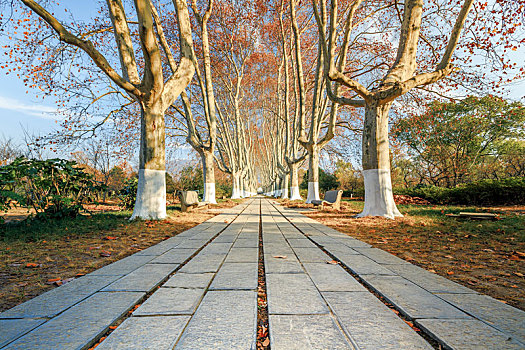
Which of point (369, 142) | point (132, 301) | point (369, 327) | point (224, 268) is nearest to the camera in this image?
point (369, 327)

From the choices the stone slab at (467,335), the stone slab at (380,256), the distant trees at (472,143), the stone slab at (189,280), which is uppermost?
the distant trees at (472,143)

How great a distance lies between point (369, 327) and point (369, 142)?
6384 millimetres

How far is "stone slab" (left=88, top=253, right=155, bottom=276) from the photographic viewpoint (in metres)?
2.40

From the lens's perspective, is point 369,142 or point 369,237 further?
point 369,142

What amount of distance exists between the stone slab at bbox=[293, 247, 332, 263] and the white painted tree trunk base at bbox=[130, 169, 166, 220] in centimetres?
435

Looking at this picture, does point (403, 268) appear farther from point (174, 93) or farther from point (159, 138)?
point (174, 93)

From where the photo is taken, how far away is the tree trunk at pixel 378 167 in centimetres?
668

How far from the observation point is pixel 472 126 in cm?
1903

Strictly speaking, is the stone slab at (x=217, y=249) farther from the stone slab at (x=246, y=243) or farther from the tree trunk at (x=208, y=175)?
the tree trunk at (x=208, y=175)

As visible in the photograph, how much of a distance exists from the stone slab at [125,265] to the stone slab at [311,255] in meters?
1.85

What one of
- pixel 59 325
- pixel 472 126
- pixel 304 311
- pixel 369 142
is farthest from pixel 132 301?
pixel 472 126

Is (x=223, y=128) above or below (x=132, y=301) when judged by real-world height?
above

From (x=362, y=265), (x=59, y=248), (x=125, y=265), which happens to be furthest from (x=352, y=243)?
(x=59, y=248)

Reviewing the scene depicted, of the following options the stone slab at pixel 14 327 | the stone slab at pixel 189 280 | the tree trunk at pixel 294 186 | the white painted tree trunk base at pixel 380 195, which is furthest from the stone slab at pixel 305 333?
the tree trunk at pixel 294 186
